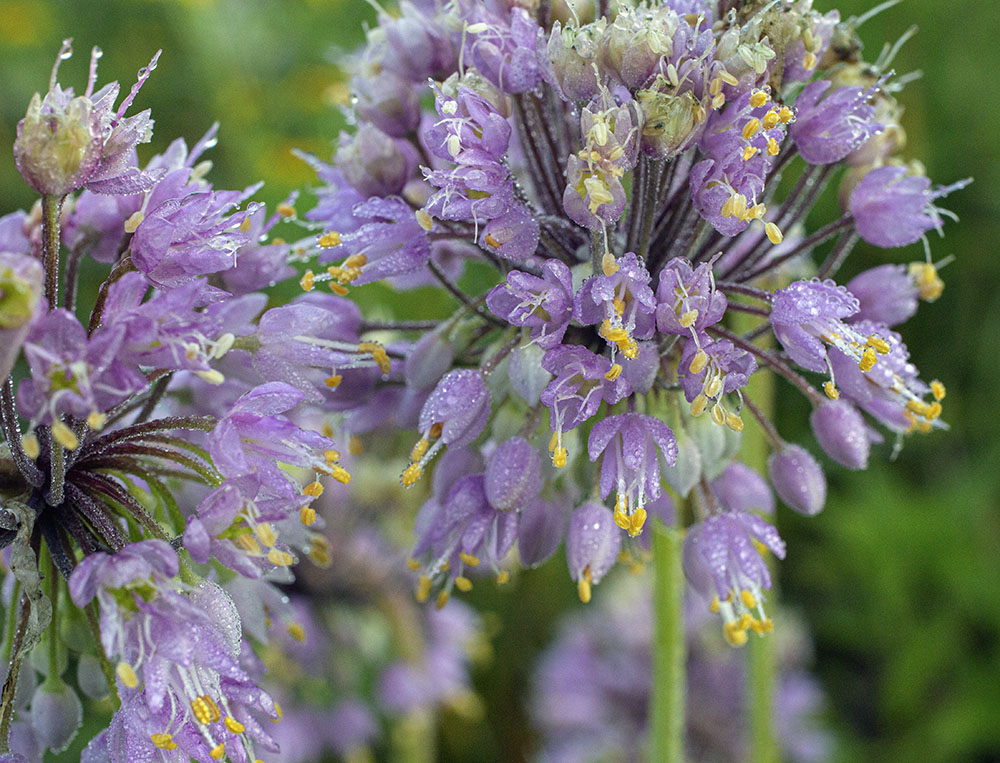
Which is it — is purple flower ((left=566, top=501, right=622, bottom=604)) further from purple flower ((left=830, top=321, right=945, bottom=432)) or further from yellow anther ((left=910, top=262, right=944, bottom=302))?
yellow anther ((left=910, top=262, right=944, bottom=302))

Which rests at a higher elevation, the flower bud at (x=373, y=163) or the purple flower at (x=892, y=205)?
the flower bud at (x=373, y=163)

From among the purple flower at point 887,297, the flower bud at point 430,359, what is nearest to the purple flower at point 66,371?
the flower bud at point 430,359

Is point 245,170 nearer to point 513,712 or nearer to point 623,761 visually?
point 513,712

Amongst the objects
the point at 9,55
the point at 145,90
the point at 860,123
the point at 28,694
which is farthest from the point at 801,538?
the point at 9,55

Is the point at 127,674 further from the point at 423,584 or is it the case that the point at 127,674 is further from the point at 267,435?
the point at 423,584

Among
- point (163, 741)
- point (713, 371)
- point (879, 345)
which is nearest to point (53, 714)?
point (163, 741)

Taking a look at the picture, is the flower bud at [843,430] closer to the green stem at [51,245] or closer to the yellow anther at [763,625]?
the yellow anther at [763,625]
